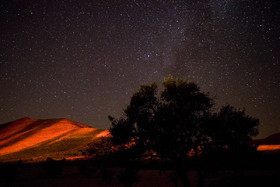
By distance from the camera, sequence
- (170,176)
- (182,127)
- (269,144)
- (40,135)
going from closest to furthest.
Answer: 1. (182,127)
2. (170,176)
3. (269,144)
4. (40,135)

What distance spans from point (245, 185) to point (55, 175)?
905 inches

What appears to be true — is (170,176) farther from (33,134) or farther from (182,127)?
(33,134)

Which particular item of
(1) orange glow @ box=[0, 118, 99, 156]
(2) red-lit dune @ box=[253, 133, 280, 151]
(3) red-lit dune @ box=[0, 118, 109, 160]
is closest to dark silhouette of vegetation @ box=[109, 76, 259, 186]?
(2) red-lit dune @ box=[253, 133, 280, 151]

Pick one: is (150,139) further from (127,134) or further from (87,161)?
(87,161)

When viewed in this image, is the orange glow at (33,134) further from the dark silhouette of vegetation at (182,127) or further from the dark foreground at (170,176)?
the dark silhouette of vegetation at (182,127)

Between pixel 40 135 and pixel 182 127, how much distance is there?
7726 cm

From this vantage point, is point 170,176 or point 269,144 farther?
point 269,144

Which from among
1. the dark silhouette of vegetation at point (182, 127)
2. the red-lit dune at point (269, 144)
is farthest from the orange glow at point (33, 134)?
the dark silhouette of vegetation at point (182, 127)

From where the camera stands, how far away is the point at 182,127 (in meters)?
12.3

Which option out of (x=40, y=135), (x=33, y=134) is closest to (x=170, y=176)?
(x=40, y=135)

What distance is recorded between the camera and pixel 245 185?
1559 centimetres

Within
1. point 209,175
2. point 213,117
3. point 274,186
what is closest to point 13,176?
point 209,175

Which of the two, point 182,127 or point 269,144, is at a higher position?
point 182,127

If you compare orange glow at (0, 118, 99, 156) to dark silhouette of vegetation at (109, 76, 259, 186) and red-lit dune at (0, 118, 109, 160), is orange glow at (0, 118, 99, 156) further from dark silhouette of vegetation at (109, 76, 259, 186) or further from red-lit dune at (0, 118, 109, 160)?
dark silhouette of vegetation at (109, 76, 259, 186)
